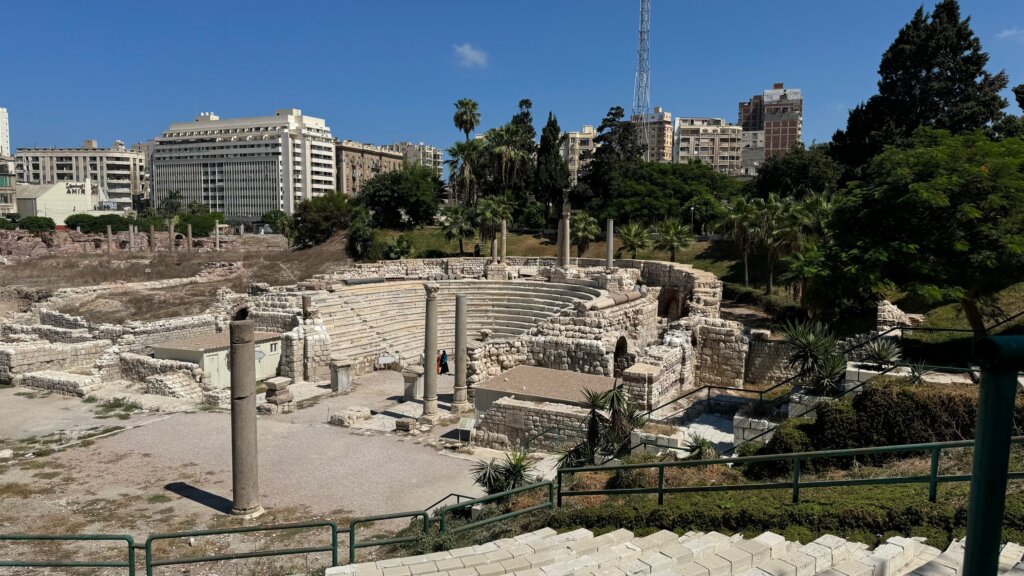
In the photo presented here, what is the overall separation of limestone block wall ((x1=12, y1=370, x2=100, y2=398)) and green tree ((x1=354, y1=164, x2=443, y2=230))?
150 feet

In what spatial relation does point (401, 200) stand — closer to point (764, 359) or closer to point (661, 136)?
point (764, 359)

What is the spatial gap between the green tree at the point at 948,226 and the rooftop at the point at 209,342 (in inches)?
864

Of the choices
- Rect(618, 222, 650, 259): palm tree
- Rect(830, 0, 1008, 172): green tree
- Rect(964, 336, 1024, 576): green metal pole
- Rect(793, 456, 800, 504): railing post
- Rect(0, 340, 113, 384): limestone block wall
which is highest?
Rect(830, 0, 1008, 172): green tree

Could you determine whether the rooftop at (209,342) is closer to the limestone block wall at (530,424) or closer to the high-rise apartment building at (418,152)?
the limestone block wall at (530,424)

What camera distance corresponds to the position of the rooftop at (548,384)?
62.1 ft

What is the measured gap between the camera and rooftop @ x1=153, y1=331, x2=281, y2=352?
26000mm

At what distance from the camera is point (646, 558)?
7.80m

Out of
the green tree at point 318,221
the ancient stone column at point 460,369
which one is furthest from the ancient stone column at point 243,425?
the green tree at point 318,221

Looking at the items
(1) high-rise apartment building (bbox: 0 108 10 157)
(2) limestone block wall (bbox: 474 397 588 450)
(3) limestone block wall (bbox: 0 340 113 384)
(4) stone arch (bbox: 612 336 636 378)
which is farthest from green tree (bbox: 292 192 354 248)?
(1) high-rise apartment building (bbox: 0 108 10 157)

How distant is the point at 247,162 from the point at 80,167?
3926 cm

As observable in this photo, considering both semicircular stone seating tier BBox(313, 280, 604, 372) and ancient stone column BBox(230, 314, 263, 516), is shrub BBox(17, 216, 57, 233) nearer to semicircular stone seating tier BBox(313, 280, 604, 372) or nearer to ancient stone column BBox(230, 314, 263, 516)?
semicircular stone seating tier BBox(313, 280, 604, 372)

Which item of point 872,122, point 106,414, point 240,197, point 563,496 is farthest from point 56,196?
point 563,496

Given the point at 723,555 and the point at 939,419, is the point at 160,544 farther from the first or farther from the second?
the point at 939,419

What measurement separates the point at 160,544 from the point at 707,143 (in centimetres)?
13938
